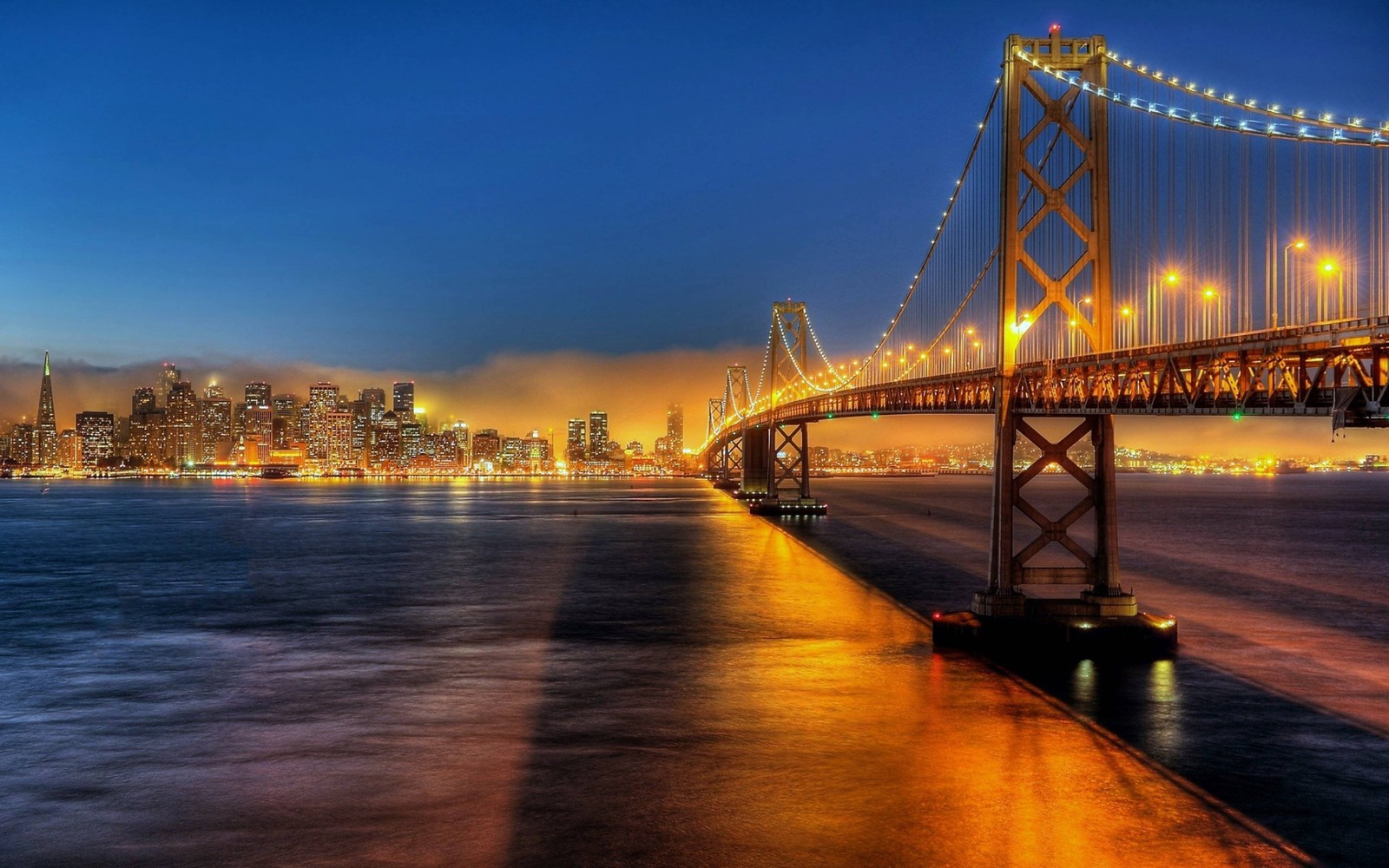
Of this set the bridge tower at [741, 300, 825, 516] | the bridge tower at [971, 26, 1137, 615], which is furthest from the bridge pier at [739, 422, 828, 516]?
the bridge tower at [971, 26, 1137, 615]

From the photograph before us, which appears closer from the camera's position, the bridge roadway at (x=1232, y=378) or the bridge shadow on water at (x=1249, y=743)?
the bridge shadow on water at (x=1249, y=743)

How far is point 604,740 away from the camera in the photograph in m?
19.0

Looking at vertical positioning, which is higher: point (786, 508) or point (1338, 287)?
point (1338, 287)

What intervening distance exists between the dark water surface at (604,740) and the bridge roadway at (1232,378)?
5745 millimetres

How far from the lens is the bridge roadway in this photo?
17.6m

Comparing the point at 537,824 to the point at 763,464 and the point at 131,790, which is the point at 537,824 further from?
Result: the point at 763,464

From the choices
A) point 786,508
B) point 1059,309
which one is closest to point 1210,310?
point 1059,309

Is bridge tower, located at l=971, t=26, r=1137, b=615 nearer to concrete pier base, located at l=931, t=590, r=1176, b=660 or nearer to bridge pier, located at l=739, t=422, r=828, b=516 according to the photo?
concrete pier base, located at l=931, t=590, r=1176, b=660

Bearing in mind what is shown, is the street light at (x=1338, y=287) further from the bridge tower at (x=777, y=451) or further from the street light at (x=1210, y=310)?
the bridge tower at (x=777, y=451)

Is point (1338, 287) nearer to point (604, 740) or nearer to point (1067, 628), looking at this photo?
point (1067, 628)

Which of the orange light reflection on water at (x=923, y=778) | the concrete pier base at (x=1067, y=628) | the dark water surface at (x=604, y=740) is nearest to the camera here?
the orange light reflection on water at (x=923, y=778)

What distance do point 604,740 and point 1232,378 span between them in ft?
43.9

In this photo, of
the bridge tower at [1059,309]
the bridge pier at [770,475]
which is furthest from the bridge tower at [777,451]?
the bridge tower at [1059,309]

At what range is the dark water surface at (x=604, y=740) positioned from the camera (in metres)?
13.9
